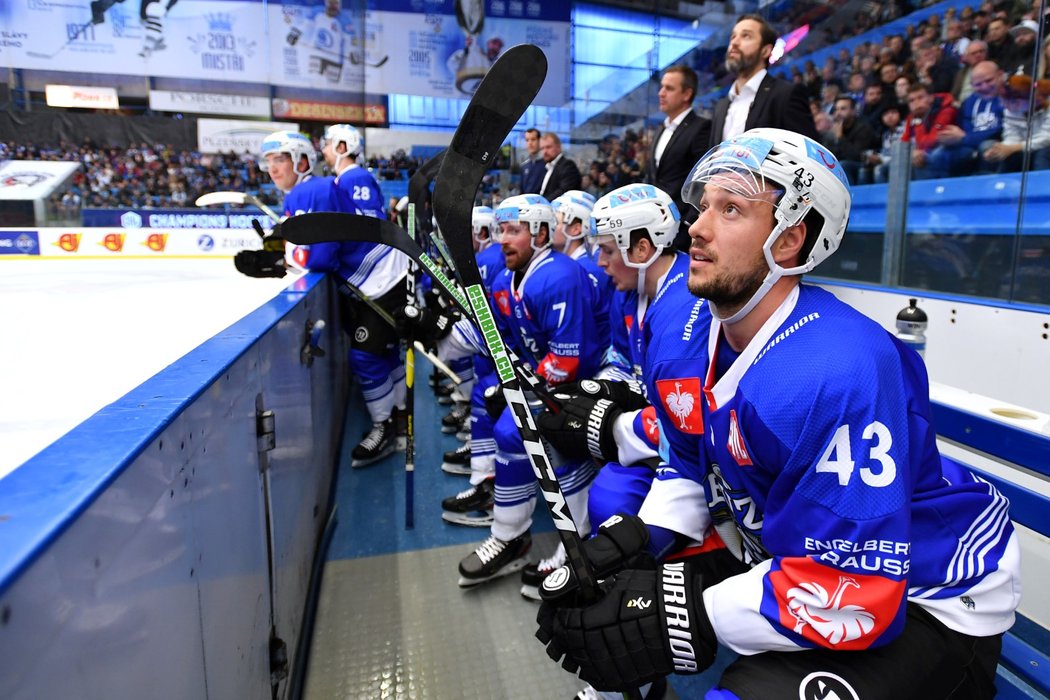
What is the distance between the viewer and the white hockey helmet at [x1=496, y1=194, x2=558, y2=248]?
263cm

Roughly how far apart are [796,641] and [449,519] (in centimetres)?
179

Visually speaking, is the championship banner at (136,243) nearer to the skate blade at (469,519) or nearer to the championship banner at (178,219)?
the championship banner at (178,219)

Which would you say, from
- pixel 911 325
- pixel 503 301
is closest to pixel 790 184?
pixel 911 325

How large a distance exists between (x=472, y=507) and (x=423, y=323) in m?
0.82

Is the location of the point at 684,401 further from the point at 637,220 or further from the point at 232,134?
the point at 232,134

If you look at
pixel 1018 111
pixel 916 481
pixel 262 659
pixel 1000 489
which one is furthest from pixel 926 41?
pixel 262 659

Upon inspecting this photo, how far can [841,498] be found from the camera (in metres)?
0.82

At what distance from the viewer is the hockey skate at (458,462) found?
3.00 m

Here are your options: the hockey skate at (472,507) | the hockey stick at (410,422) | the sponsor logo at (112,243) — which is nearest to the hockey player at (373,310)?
the hockey stick at (410,422)

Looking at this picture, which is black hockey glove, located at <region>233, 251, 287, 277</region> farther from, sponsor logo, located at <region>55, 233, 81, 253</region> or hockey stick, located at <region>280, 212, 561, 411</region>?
sponsor logo, located at <region>55, 233, 81, 253</region>

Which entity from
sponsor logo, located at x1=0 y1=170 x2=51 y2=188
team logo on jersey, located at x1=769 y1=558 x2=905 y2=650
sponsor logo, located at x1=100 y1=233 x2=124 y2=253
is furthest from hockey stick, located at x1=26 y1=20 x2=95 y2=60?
team logo on jersey, located at x1=769 y1=558 x2=905 y2=650

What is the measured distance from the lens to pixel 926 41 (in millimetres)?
3770

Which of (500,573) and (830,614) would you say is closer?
(830,614)

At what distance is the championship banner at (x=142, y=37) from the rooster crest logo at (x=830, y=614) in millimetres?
8869
